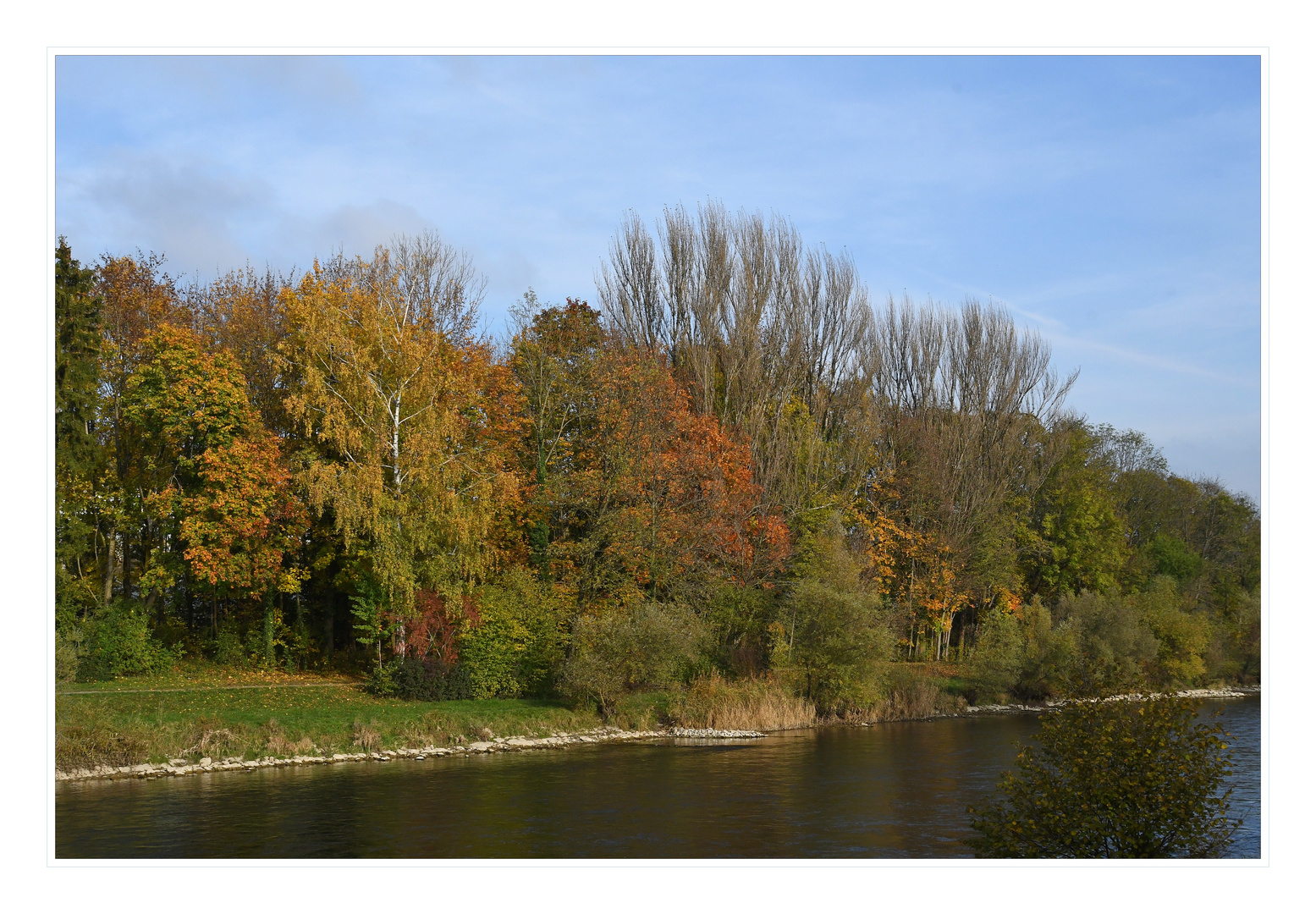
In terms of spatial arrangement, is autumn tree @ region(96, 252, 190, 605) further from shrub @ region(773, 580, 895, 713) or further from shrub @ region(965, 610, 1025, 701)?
shrub @ region(965, 610, 1025, 701)

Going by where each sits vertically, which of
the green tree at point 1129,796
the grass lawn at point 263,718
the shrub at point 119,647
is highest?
the green tree at point 1129,796

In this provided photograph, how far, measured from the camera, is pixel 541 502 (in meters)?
37.0

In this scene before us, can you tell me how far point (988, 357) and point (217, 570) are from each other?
4305cm

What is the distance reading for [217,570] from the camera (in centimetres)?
3291

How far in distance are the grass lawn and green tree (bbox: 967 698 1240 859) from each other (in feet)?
61.7

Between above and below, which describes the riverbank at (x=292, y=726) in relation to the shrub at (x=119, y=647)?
below

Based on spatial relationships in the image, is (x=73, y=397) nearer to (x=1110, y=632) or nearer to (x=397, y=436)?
(x=397, y=436)

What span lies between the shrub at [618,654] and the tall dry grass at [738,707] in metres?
1.68

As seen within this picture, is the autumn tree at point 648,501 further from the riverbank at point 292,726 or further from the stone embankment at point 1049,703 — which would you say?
the stone embankment at point 1049,703

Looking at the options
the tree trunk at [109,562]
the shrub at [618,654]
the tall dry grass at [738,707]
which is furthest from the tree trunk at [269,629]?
the tall dry grass at [738,707]

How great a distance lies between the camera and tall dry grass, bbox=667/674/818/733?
33.2m

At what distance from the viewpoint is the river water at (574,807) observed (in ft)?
54.0

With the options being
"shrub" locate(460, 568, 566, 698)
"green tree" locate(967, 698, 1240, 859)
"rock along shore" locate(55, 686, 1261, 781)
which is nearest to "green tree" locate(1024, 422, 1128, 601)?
"rock along shore" locate(55, 686, 1261, 781)
